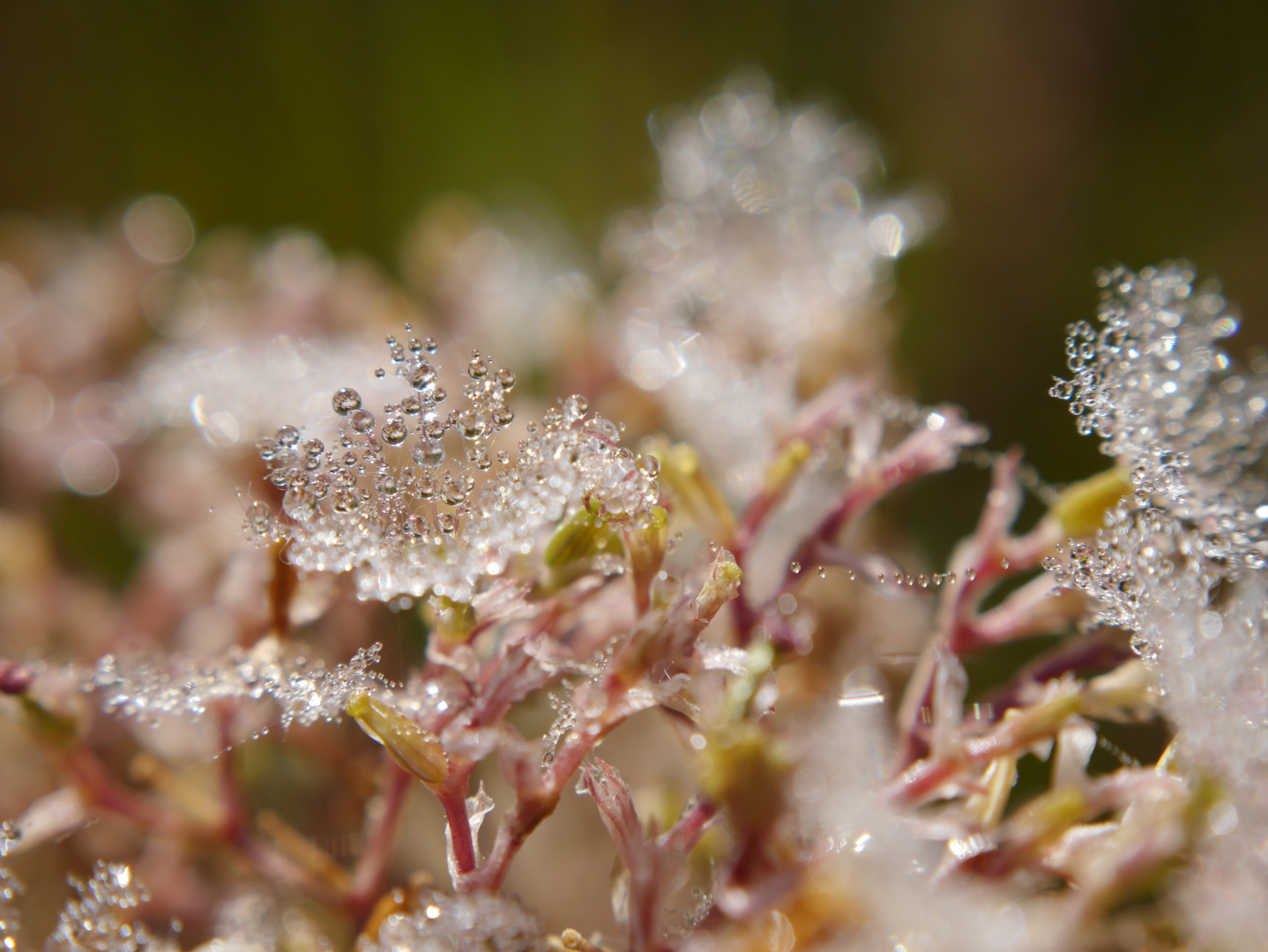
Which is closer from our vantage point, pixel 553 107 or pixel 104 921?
pixel 104 921

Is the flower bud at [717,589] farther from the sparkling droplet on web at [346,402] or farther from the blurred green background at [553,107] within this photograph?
the blurred green background at [553,107]

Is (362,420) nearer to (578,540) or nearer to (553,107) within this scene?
(578,540)

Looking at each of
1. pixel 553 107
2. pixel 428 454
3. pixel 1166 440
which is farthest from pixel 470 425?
pixel 553 107

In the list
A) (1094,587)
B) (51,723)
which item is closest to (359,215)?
(51,723)

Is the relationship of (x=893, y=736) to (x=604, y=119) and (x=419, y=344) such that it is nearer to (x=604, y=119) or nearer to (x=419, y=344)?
(x=419, y=344)

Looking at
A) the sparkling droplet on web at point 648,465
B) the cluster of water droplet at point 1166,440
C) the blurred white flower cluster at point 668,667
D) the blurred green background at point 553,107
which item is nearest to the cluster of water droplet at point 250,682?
the blurred white flower cluster at point 668,667

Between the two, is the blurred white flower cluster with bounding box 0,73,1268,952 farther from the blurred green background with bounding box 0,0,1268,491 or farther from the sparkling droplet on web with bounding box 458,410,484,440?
the blurred green background with bounding box 0,0,1268,491

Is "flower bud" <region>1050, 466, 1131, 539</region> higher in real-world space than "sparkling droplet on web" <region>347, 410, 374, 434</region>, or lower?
lower

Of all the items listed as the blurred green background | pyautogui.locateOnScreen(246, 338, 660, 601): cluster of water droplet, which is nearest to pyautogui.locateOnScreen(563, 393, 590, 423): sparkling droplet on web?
pyautogui.locateOnScreen(246, 338, 660, 601): cluster of water droplet
